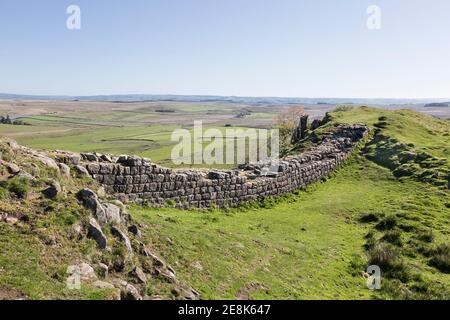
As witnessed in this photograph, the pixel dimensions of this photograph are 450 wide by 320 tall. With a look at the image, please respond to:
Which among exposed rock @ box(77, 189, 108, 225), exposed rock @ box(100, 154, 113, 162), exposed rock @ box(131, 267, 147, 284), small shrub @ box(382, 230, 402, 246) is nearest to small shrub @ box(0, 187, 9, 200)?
exposed rock @ box(77, 189, 108, 225)

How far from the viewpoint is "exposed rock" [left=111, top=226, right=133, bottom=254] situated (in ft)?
35.8

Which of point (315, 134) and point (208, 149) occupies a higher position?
point (315, 134)

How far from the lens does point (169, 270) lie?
11.0 metres

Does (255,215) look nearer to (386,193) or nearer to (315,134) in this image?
(386,193)

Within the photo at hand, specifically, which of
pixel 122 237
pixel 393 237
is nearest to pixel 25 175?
pixel 122 237

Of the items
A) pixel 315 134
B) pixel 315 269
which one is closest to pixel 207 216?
pixel 315 269

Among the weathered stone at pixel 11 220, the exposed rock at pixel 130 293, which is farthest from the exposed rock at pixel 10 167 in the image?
the exposed rock at pixel 130 293

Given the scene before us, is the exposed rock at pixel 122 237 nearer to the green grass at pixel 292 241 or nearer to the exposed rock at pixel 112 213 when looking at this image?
the exposed rock at pixel 112 213

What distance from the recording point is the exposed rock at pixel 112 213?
11641 millimetres

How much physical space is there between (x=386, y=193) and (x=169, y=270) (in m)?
17.8

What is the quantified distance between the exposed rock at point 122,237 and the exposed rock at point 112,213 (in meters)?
0.35

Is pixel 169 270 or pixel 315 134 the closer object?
pixel 169 270
